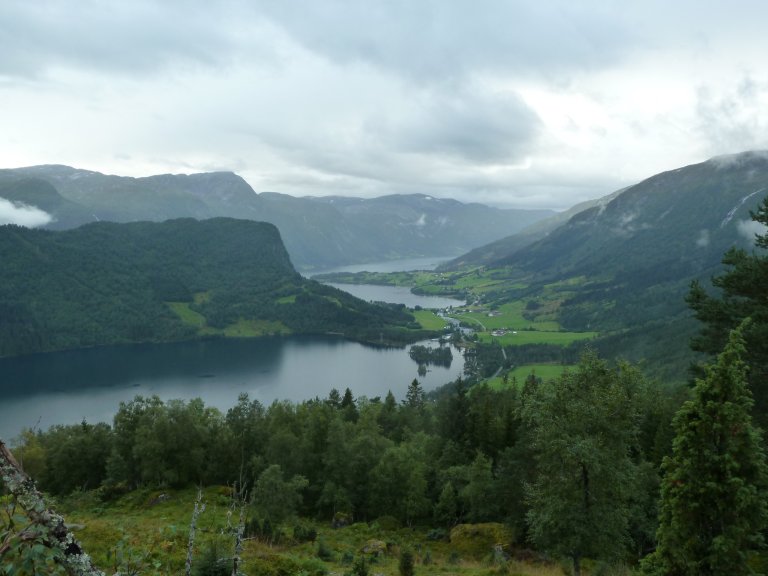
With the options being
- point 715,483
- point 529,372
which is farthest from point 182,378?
point 715,483

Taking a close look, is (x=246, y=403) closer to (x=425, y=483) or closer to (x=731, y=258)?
(x=425, y=483)

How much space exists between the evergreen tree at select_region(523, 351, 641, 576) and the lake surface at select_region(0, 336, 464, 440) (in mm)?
104164

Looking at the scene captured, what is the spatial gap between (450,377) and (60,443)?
118 metres

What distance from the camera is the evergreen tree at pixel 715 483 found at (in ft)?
38.4

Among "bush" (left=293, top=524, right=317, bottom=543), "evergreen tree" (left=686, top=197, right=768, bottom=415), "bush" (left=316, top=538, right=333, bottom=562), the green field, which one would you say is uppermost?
"evergreen tree" (left=686, top=197, right=768, bottom=415)

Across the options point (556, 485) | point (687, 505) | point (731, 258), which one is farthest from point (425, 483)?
point (687, 505)

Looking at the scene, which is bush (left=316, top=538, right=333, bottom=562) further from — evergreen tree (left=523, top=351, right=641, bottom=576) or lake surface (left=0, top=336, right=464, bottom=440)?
lake surface (left=0, top=336, right=464, bottom=440)

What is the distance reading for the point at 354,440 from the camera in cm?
4531

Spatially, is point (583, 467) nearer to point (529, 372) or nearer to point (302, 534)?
point (302, 534)

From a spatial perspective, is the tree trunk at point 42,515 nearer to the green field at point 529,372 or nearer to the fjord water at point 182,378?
the fjord water at point 182,378

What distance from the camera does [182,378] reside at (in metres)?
152

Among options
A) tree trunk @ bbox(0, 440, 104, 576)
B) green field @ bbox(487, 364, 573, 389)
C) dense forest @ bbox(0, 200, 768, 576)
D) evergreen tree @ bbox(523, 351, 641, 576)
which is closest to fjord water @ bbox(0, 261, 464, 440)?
green field @ bbox(487, 364, 573, 389)

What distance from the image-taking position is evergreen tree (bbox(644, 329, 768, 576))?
461 inches

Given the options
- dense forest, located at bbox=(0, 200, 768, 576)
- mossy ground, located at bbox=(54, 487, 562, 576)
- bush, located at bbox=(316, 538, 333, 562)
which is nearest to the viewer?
mossy ground, located at bbox=(54, 487, 562, 576)
